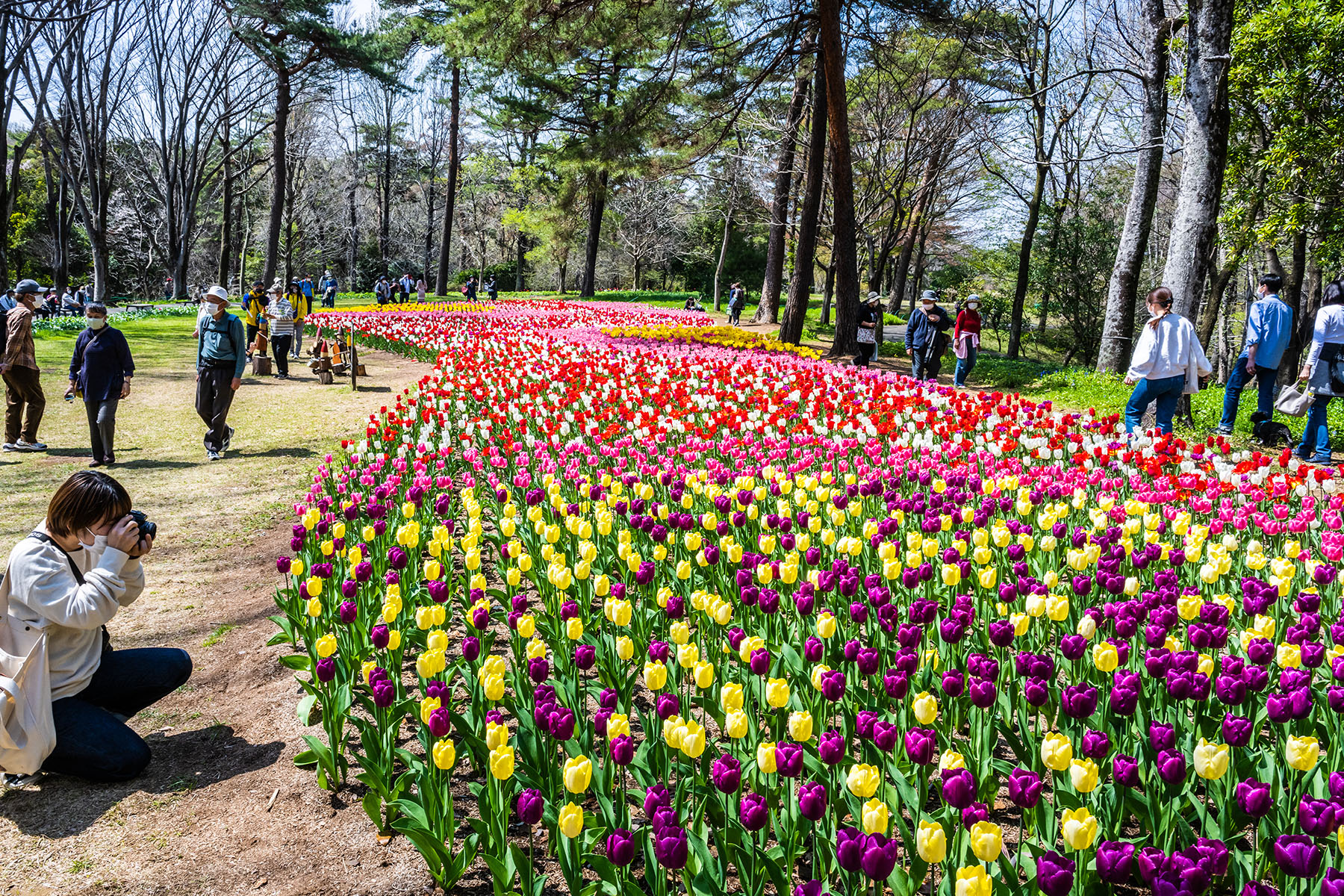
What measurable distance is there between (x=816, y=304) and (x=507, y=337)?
30.7 m

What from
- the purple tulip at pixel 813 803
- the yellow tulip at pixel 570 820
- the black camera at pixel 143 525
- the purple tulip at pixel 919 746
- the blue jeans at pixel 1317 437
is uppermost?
the blue jeans at pixel 1317 437

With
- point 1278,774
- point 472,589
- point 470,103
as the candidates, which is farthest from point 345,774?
point 470,103

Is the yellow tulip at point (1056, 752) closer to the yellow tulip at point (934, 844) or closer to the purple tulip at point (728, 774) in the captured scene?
the yellow tulip at point (934, 844)

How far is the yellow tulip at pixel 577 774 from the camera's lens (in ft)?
7.14

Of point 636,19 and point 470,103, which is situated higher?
point 470,103

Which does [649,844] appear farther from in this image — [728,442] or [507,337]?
[507,337]

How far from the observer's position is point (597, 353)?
11.4m

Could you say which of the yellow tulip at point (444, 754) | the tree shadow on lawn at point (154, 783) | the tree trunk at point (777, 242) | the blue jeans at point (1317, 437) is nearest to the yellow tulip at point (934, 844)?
the yellow tulip at point (444, 754)

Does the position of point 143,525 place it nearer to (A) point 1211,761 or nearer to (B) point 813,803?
(B) point 813,803

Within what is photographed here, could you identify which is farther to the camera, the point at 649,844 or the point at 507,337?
the point at 507,337

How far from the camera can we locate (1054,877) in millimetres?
1726

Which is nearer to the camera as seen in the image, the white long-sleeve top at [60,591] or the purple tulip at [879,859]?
the purple tulip at [879,859]

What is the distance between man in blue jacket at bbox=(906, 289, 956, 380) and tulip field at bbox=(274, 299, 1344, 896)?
19.6ft

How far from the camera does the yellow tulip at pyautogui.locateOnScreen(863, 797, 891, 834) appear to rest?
6.36 ft
